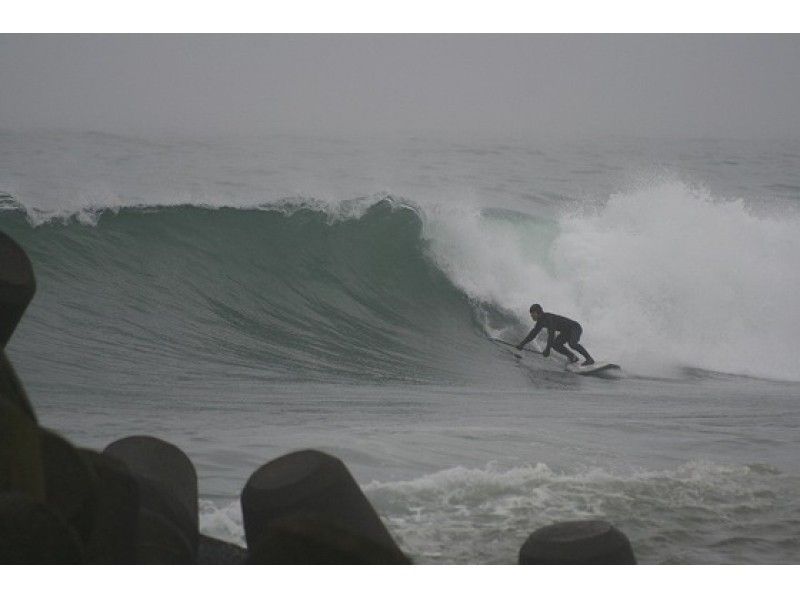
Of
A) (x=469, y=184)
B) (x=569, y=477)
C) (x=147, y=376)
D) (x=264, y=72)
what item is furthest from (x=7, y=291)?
(x=469, y=184)

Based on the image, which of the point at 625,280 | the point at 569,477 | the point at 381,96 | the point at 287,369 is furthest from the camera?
the point at 381,96

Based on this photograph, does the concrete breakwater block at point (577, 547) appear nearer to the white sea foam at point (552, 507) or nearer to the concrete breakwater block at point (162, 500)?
the white sea foam at point (552, 507)

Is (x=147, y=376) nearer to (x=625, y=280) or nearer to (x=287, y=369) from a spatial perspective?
(x=287, y=369)

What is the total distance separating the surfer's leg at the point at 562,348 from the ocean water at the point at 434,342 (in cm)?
17

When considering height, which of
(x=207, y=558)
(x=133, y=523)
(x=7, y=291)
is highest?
(x=7, y=291)

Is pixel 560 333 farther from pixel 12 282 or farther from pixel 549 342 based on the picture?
pixel 12 282

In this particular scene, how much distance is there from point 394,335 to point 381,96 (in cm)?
703

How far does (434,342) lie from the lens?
7605 millimetres

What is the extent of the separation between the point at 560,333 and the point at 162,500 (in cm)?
525

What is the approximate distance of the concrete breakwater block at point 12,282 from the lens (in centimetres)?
256

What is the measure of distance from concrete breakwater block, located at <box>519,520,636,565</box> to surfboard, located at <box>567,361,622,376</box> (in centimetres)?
465

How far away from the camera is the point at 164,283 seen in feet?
24.8

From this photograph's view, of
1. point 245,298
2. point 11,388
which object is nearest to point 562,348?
point 245,298

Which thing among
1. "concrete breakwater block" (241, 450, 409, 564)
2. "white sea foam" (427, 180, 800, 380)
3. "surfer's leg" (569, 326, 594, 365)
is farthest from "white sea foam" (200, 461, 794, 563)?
"white sea foam" (427, 180, 800, 380)
